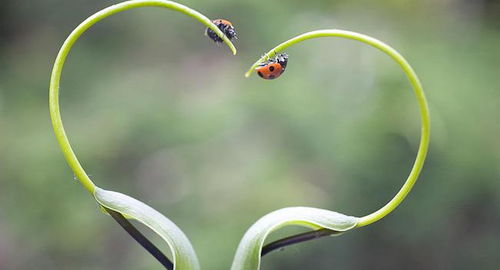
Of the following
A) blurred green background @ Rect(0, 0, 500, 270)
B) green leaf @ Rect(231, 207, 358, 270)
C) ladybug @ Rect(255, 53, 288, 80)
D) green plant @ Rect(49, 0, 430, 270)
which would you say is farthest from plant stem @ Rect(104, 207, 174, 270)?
blurred green background @ Rect(0, 0, 500, 270)

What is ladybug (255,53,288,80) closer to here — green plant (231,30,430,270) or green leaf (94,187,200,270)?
green plant (231,30,430,270)

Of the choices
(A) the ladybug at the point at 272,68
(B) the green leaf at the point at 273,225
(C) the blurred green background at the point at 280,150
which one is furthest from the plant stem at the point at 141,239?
(C) the blurred green background at the point at 280,150

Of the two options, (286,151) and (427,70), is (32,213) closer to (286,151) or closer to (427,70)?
(286,151)

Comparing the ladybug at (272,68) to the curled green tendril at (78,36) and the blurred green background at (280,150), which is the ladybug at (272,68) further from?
the blurred green background at (280,150)

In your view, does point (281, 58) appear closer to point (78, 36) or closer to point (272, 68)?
point (272, 68)

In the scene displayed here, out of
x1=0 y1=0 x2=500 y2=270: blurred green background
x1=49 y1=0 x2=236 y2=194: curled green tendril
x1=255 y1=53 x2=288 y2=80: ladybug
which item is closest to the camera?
x1=49 y1=0 x2=236 y2=194: curled green tendril
